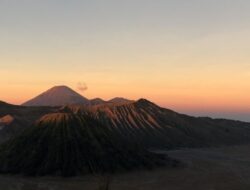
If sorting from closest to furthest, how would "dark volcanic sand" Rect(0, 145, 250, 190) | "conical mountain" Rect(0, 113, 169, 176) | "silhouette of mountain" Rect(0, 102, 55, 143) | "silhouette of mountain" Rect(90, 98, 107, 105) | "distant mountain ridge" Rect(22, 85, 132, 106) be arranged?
"dark volcanic sand" Rect(0, 145, 250, 190) → "conical mountain" Rect(0, 113, 169, 176) → "silhouette of mountain" Rect(0, 102, 55, 143) → "silhouette of mountain" Rect(90, 98, 107, 105) → "distant mountain ridge" Rect(22, 85, 132, 106)

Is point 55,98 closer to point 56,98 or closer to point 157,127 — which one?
point 56,98

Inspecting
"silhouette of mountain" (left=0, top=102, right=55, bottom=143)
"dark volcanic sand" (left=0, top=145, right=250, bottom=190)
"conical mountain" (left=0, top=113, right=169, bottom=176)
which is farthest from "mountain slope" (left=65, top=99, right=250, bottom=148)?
"dark volcanic sand" (left=0, top=145, right=250, bottom=190)

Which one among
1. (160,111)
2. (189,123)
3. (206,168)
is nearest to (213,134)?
(189,123)

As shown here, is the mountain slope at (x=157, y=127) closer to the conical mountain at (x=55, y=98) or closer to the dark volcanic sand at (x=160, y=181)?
the dark volcanic sand at (x=160, y=181)

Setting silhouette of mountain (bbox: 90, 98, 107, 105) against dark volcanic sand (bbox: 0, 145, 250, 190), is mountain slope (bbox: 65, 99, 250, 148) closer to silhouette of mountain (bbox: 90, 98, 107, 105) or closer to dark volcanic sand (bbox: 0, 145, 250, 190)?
dark volcanic sand (bbox: 0, 145, 250, 190)

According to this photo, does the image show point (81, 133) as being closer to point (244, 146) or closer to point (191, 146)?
point (191, 146)

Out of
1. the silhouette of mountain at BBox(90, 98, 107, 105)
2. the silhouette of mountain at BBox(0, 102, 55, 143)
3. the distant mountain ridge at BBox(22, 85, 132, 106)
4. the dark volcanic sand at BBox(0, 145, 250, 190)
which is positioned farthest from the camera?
the distant mountain ridge at BBox(22, 85, 132, 106)

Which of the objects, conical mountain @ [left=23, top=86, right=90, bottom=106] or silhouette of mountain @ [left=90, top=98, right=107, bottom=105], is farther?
conical mountain @ [left=23, top=86, right=90, bottom=106]

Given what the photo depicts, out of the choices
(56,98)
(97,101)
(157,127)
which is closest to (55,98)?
(56,98)

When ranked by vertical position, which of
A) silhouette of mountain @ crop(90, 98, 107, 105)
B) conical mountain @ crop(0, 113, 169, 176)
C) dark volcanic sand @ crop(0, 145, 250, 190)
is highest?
silhouette of mountain @ crop(90, 98, 107, 105)
